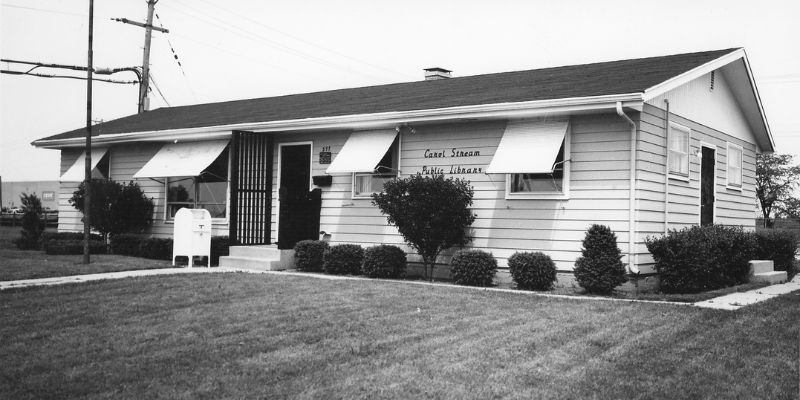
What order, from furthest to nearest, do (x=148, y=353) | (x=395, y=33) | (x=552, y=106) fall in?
(x=395, y=33) < (x=552, y=106) < (x=148, y=353)

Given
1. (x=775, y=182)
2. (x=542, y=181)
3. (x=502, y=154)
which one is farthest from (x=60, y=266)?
(x=775, y=182)

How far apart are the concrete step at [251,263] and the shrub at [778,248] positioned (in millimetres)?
10142

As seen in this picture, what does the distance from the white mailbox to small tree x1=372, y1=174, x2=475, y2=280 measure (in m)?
4.30

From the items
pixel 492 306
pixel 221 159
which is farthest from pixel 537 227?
pixel 221 159

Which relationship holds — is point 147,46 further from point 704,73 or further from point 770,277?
point 770,277

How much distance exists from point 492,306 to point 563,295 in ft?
6.52

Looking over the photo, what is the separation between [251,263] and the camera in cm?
1480

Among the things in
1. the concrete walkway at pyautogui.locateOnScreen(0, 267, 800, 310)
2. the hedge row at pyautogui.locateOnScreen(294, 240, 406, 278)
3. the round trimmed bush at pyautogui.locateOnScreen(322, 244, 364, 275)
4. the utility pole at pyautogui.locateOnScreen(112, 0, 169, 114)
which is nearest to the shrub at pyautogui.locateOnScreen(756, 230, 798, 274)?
the concrete walkway at pyautogui.locateOnScreen(0, 267, 800, 310)

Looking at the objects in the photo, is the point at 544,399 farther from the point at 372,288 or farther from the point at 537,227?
the point at 537,227

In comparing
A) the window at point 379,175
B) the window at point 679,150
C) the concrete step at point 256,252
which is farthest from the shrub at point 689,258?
the concrete step at point 256,252

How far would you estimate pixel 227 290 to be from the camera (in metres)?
10.2

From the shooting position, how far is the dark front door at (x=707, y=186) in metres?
14.3

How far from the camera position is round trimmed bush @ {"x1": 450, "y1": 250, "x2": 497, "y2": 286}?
39.3ft

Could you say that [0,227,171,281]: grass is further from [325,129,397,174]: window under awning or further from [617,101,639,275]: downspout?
[617,101,639,275]: downspout
